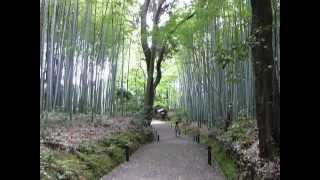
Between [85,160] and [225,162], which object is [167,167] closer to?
[225,162]

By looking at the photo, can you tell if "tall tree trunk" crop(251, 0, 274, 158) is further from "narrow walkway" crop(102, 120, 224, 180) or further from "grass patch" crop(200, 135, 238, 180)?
"narrow walkway" crop(102, 120, 224, 180)

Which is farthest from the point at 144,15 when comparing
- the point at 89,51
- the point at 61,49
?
the point at 61,49

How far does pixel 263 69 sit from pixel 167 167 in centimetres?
467

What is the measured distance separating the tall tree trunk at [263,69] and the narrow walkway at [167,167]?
8.88ft

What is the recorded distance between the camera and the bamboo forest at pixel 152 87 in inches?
239

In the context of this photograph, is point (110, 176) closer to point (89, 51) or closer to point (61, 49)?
point (61, 49)

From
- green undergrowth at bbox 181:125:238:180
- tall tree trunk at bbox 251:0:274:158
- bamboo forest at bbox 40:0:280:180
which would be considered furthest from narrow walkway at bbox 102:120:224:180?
tall tree trunk at bbox 251:0:274:158

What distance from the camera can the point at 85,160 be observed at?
8.16 meters

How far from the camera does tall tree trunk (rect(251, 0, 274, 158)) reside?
588 cm

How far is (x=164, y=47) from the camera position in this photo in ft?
66.9

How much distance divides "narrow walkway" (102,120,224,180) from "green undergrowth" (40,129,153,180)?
243mm

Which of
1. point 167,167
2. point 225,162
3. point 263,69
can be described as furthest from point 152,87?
point 263,69

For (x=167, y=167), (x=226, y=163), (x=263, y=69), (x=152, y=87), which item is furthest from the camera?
(x=152, y=87)
